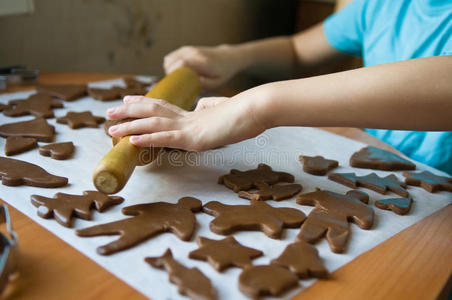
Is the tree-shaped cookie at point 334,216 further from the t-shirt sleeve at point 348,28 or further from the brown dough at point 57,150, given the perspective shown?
the t-shirt sleeve at point 348,28

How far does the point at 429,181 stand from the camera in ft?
2.41

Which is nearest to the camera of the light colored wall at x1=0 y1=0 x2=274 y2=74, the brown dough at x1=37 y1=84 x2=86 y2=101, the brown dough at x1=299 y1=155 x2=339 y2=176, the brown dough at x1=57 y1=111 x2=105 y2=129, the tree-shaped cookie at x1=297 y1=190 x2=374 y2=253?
the tree-shaped cookie at x1=297 y1=190 x2=374 y2=253

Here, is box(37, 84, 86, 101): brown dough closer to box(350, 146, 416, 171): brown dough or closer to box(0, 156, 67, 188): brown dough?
box(0, 156, 67, 188): brown dough

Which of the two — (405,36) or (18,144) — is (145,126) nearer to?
(18,144)

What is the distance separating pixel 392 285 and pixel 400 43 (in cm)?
78

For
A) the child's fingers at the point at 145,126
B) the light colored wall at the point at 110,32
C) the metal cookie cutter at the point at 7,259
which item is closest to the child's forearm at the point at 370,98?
the child's fingers at the point at 145,126

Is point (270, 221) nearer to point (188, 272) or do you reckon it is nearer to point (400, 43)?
point (188, 272)

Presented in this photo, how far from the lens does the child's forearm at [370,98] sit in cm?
62

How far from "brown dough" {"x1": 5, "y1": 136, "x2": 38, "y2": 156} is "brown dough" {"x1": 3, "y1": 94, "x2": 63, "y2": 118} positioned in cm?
16

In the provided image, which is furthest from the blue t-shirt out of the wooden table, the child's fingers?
the child's fingers

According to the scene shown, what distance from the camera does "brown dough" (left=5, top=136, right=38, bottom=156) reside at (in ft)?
2.42

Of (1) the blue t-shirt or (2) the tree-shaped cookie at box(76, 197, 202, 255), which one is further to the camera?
(1) the blue t-shirt

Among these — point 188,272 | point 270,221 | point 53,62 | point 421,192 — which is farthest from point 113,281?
point 53,62

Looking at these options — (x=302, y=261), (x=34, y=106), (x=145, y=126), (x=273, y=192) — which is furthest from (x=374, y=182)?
(x=34, y=106)
